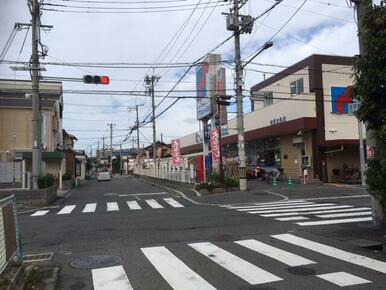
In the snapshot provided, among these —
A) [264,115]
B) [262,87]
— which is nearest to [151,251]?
[264,115]

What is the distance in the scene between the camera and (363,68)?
30.2ft

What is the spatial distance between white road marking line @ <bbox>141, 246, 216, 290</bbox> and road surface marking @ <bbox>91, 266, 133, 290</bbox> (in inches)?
26.0

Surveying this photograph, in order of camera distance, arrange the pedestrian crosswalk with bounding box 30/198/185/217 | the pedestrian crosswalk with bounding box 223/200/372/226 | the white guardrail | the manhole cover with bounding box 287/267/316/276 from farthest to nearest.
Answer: the white guardrail
the pedestrian crosswalk with bounding box 30/198/185/217
the pedestrian crosswalk with bounding box 223/200/372/226
the manhole cover with bounding box 287/267/316/276

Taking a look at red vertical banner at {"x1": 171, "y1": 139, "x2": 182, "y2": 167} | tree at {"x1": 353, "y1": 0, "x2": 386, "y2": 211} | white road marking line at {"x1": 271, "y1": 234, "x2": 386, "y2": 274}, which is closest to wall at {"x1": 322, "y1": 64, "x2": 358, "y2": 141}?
red vertical banner at {"x1": 171, "y1": 139, "x2": 182, "y2": 167}

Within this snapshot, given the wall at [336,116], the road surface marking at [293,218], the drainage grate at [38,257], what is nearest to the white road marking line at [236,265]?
the drainage grate at [38,257]

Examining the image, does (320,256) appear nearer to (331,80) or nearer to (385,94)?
(385,94)

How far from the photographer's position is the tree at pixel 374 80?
8.70 m

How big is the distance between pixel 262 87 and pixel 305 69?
8.82 metres

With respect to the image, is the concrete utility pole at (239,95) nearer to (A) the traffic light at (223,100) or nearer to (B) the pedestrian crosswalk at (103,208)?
(A) the traffic light at (223,100)

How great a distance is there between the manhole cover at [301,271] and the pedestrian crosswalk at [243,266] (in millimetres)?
71

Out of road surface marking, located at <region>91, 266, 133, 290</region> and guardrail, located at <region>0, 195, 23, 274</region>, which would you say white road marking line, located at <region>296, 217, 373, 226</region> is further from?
guardrail, located at <region>0, 195, 23, 274</region>

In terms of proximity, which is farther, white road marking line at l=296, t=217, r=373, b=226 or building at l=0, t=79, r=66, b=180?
building at l=0, t=79, r=66, b=180

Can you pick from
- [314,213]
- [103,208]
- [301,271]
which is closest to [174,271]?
[301,271]

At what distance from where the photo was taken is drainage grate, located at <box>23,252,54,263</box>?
354 inches
